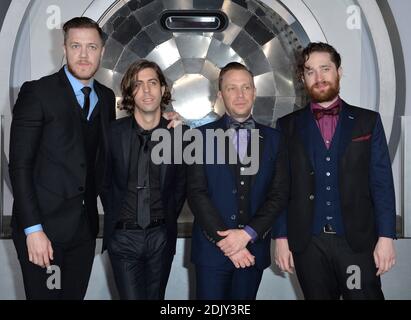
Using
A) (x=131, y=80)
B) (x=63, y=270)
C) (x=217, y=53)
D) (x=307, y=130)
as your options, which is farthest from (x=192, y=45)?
(x=63, y=270)

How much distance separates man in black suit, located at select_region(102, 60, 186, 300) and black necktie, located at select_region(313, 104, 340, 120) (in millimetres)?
387

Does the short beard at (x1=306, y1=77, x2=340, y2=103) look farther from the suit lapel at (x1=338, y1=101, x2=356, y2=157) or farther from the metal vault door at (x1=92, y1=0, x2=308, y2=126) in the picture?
the metal vault door at (x1=92, y1=0, x2=308, y2=126)

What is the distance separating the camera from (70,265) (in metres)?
1.46

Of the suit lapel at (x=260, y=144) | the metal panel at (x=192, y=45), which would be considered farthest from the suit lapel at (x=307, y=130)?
the metal panel at (x=192, y=45)

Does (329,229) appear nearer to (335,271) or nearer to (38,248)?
(335,271)

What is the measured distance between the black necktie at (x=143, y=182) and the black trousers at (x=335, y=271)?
17.0 inches

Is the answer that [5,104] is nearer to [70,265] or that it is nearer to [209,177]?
[70,265]

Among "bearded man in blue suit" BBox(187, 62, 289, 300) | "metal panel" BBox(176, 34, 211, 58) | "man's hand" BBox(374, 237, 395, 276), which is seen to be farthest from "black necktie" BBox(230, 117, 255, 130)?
"metal panel" BBox(176, 34, 211, 58)

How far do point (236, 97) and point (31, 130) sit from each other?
1.78 ft

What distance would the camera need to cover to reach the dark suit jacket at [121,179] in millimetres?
1446

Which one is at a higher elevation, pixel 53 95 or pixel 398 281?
pixel 53 95

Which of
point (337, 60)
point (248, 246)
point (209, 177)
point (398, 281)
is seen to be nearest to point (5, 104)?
point (209, 177)

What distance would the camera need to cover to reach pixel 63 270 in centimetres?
145
